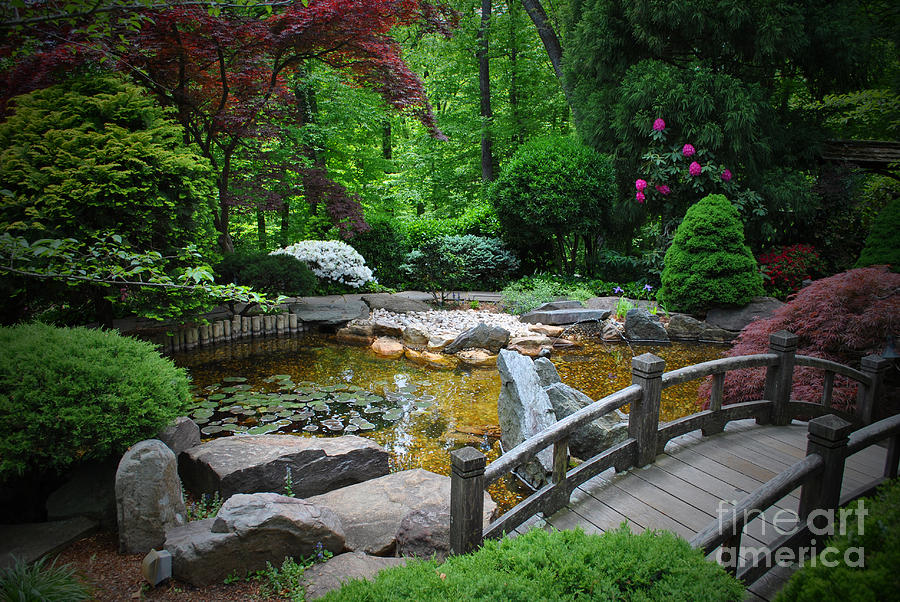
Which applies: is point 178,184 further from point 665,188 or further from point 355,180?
point 665,188

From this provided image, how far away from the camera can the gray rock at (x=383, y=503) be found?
2984 mm

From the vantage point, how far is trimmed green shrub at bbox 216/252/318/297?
7762mm

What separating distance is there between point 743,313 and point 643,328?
1.77m

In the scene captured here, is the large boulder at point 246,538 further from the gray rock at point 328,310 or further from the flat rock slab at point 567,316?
the flat rock slab at point 567,316

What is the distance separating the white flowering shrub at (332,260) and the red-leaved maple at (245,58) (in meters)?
1.58

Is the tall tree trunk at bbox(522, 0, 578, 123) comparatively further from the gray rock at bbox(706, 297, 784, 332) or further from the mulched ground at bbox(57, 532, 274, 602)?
the mulched ground at bbox(57, 532, 274, 602)

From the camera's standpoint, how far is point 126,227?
5371 mm

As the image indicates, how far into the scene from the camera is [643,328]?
25.7 ft

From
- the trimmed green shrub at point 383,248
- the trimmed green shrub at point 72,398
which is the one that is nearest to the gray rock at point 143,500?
the trimmed green shrub at point 72,398

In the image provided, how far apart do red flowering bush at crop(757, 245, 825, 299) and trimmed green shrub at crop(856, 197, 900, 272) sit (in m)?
1.41

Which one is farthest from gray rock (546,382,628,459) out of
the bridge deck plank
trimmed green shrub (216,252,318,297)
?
trimmed green shrub (216,252,318,297)

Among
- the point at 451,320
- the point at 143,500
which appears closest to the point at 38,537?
the point at 143,500

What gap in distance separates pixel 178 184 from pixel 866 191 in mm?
13224

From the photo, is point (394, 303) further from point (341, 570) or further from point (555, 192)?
point (341, 570)
